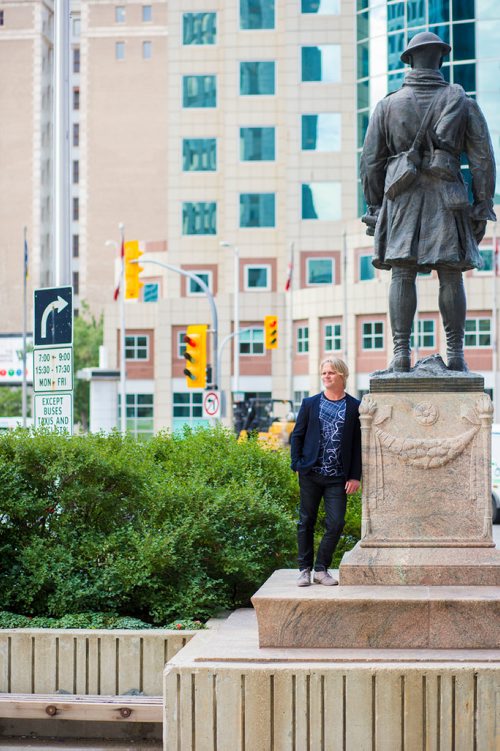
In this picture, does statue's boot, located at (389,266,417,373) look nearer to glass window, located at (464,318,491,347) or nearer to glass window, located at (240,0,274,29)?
glass window, located at (464,318,491,347)

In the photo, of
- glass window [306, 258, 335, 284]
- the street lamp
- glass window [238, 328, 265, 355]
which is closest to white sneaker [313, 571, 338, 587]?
the street lamp

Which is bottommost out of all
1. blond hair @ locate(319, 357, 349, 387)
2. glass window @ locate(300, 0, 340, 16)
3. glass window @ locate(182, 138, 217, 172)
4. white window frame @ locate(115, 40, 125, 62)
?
blond hair @ locate(319, 357, 349, 387)

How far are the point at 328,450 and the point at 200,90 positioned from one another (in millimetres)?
68993

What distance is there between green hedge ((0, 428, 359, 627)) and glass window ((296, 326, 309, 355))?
5958 centimetres

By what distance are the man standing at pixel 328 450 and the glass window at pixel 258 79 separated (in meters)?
67.6

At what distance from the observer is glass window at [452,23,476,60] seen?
64062 mm

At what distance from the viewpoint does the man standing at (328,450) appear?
9.06 meters

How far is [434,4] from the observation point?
6412cm

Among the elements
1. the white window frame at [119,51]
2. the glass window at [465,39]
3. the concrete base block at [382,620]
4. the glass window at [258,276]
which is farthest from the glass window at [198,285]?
the concrete base block at [382,620]

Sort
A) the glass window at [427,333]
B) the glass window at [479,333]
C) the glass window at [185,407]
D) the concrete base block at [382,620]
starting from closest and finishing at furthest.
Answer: the concrete base block at [382,620]
the glass window at [479,333]
the glass window at [427,333]
the glass window at [185,407]

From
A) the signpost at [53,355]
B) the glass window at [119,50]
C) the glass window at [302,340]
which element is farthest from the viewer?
the glass window at [119,50]

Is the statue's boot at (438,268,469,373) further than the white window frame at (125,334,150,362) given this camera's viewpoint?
No

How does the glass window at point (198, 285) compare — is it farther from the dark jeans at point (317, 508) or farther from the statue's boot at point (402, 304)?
the dark jeans at point (317, 508)

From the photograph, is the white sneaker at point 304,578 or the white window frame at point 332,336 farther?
the white window frame at point 332,336
